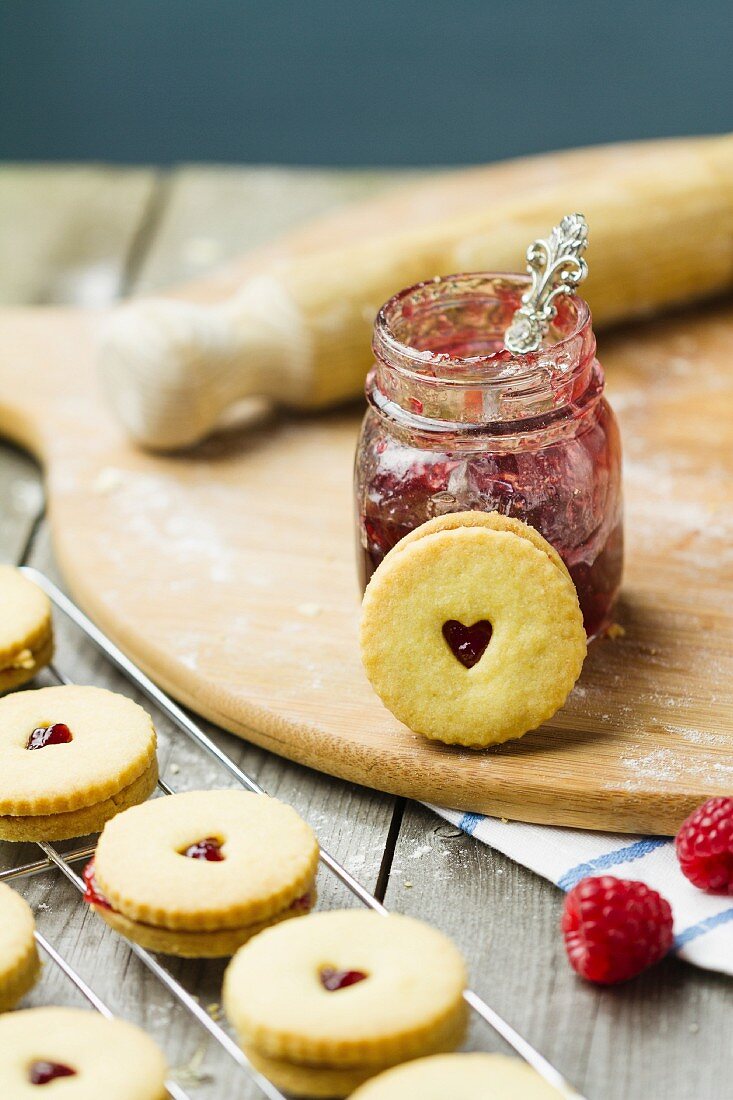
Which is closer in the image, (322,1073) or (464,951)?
(322,1073)

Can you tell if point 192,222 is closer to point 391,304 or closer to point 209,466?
point 209,466

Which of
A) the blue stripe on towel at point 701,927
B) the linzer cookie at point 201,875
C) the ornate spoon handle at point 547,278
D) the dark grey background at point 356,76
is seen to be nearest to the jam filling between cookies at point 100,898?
the linzer cookie at point 201,875

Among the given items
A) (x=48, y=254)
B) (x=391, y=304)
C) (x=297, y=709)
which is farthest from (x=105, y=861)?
(x=48, y=254)

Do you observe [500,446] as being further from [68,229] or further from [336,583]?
[68,229]

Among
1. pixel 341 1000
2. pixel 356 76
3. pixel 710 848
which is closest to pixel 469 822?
pixel 710 848

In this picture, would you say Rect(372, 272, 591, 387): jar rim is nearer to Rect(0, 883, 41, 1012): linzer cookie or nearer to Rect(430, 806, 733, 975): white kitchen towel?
Rect(430, 806, 733, 975): white kitchen towel

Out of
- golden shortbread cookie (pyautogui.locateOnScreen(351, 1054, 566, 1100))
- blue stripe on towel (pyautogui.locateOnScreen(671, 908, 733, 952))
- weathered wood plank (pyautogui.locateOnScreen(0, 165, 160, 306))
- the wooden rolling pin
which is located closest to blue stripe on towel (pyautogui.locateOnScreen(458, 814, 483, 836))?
blue stripe on towel (pyautogui.locateOnScreen(671, 908, 733, 952))
